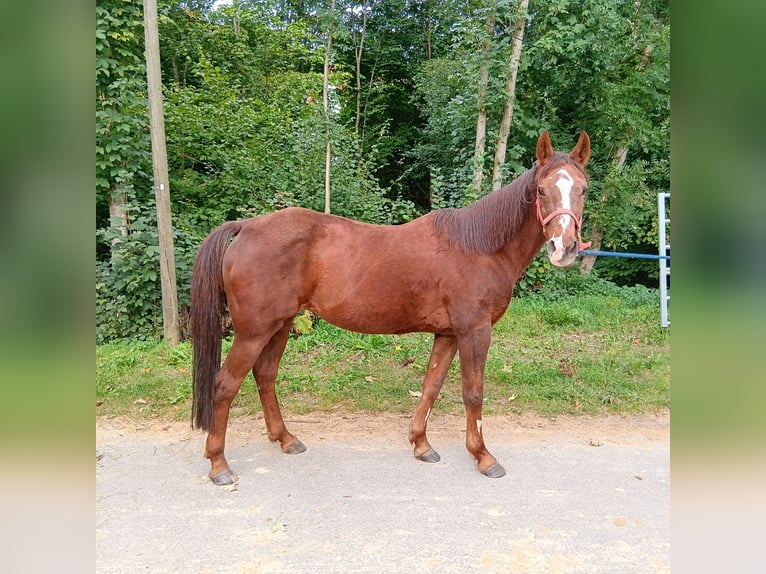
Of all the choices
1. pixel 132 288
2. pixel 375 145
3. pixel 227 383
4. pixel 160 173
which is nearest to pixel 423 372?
pixel 227 383

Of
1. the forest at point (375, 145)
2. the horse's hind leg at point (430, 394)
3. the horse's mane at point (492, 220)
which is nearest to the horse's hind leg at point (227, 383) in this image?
the horse's hind leg at point (430, 394)

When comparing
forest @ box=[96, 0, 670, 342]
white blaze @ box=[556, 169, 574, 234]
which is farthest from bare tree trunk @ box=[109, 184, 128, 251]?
white blaze @ box=[556, 169, 574, 234]

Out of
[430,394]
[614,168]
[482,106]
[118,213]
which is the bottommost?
[430,394]

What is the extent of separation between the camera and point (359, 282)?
3.22 m

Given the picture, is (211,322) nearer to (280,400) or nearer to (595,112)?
(280,400)

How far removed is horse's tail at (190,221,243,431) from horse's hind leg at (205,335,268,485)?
0.38 ft

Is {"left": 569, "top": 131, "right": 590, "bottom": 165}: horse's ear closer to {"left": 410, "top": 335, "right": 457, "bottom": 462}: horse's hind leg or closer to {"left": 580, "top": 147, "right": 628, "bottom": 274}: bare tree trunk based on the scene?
{"left": 410, "top": 335, "right": 457, "bottom": 462}: horse's hind leg

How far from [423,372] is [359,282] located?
218 centimetres

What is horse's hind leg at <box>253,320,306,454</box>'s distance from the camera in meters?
3.50

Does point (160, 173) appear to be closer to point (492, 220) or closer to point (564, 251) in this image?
point (492, 220)

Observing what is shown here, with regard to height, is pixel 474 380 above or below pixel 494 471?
above
